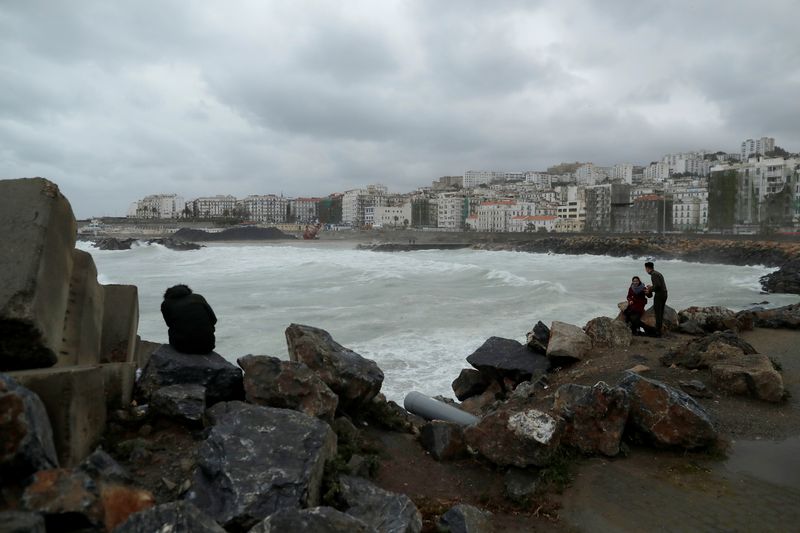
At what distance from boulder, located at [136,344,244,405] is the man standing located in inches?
283

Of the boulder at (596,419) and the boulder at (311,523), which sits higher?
the boulder at (311,523)

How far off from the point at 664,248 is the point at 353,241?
62722mm

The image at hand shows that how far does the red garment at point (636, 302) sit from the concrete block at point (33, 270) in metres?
8.56

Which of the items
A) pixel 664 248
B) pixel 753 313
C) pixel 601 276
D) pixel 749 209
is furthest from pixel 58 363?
pixel 749 209

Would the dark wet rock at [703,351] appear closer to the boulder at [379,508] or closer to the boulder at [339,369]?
the boulder at [339,369]

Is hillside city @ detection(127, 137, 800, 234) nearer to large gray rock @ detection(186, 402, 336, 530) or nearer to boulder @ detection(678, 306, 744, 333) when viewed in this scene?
boulder @ detection(678, 306, 744, 333)

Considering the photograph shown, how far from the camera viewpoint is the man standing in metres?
9.27

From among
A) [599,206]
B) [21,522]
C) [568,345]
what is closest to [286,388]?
[21,522]

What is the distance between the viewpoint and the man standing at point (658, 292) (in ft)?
30.4

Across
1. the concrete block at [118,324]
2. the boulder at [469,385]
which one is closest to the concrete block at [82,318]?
the concrete block at [118,324]

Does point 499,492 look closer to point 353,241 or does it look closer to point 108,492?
point 108,492

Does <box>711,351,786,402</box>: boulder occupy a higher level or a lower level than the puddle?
higher

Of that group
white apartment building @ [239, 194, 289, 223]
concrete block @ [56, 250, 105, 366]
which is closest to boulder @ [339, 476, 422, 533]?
concrete block @ [56, 250, 105, 366]

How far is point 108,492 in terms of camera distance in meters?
2.80
